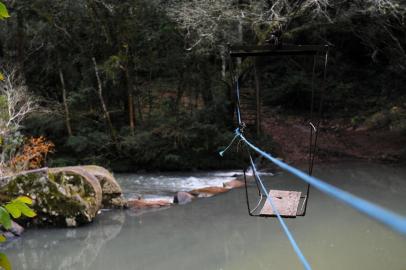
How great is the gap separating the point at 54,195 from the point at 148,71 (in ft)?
20.8

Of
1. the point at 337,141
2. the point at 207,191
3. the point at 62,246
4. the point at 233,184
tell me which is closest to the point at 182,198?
the point at 207,191

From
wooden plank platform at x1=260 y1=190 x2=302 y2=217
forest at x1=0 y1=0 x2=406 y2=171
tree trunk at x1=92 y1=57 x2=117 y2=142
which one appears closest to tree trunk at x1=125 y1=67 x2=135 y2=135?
forest at x1=0 y1=0 x2=406 y2=171

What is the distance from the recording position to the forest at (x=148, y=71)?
11055mm

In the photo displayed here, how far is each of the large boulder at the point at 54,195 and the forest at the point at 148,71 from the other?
3000mm

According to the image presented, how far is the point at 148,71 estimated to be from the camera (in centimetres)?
1298

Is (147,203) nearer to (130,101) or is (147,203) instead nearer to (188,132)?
(188,132)

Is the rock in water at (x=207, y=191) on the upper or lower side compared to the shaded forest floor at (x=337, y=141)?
lower

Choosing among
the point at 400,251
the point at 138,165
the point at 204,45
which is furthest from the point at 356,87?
the point at 400,251

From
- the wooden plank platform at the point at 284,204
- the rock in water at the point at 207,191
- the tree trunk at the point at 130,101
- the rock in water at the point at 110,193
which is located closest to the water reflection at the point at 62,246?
the rock in water at the point at 110,193

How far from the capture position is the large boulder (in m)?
7.24

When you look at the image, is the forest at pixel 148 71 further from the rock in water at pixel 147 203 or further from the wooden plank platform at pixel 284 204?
the wooden plank platform at pixel 284 204

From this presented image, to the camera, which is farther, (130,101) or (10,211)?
(130,101)

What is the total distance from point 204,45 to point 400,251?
23.5ft

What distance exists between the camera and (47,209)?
23.8 ft
